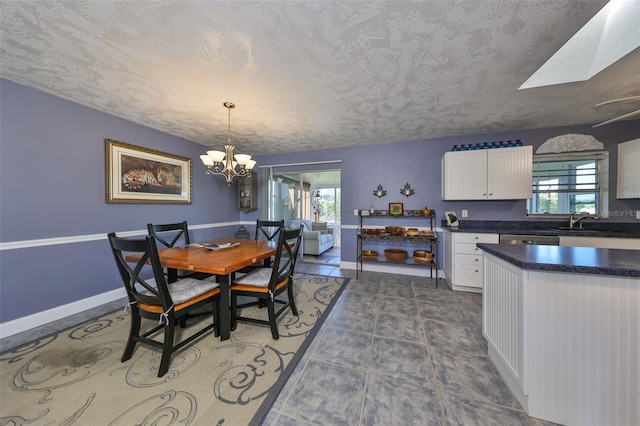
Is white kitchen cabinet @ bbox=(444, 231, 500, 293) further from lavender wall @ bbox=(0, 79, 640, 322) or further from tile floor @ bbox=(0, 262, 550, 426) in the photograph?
lavender wall @ bbox=(0, 79, 640, 322)

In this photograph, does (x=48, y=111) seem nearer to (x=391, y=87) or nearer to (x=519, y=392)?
(x=391, y=87)

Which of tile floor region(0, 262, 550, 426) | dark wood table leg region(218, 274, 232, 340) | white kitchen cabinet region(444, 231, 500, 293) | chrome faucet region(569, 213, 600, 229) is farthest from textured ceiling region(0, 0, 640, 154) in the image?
tile floor region(0, 262, 550, 426)

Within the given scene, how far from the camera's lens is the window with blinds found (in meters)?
2.95

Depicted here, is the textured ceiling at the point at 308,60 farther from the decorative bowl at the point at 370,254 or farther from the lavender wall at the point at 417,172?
the decorative bowl at the point at 370,254

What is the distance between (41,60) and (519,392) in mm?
4165

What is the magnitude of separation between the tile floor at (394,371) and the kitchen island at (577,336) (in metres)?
0.22

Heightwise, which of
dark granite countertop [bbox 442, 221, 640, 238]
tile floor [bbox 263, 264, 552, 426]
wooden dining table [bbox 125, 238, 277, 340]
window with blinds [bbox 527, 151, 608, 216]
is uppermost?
window with blinds [bbox 527, 151, 608, 216]

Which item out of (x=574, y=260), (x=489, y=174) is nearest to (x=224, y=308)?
(x=574, y=260)

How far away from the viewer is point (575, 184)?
3.06 metres

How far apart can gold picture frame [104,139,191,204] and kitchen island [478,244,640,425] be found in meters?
4.06

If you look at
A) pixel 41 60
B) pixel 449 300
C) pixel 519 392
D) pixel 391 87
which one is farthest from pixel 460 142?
pixel 41 60

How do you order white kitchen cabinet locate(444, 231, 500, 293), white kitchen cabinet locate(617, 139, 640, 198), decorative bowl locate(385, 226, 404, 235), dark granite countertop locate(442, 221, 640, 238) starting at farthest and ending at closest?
decorative bowl locate(385, 226, 404, 235)
white kitchen cabinet locate(444, 231, 500, 293)
white kitchen cabinet locate(617, 139, 640, 198)
dark granite countertop locate(442, 221, 640, 238)

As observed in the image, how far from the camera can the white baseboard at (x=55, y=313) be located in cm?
193

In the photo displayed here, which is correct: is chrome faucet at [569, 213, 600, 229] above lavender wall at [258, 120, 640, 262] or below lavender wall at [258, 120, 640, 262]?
below
